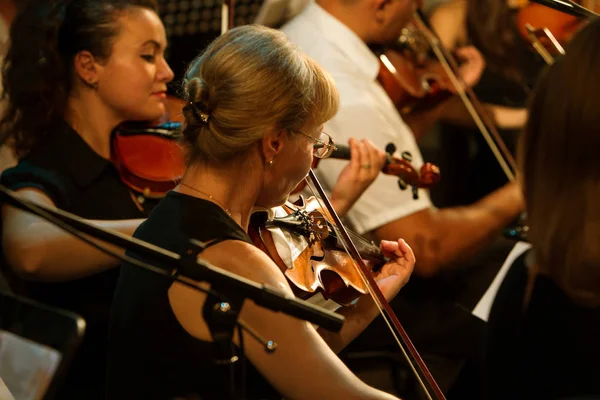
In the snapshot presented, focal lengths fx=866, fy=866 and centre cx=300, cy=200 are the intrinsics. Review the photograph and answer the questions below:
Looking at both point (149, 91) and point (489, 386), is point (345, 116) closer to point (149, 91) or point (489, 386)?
point (149, 91)

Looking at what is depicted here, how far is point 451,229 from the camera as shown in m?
2.38

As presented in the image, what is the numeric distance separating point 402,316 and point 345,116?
1.81 ft

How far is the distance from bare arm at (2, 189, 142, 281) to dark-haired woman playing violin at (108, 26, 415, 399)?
0.39 meters

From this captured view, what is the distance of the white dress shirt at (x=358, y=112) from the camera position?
7.59 feet

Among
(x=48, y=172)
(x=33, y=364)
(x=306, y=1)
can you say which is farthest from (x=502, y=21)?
(x=33, y=364)

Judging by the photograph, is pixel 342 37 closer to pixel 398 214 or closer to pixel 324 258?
pixel 398 214

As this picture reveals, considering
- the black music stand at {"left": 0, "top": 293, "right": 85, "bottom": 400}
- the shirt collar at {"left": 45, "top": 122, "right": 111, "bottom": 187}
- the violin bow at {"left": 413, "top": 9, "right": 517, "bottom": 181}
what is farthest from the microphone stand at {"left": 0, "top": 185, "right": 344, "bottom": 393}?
the violin bow at {"left": 413, "top": 9, "right": 517, "bottom": 181}

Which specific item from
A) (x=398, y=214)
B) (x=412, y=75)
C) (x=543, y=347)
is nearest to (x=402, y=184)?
(x=398, y=214)

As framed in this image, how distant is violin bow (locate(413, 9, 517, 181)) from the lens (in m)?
2.86

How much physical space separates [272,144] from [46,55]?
810mm

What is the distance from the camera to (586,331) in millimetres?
1149

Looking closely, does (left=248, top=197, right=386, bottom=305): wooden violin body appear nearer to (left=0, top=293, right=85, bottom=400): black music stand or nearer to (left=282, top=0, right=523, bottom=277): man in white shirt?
(left=0, top=293, right=85, bottom=400): black music stand

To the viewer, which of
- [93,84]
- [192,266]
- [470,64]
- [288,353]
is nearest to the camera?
[192,266]

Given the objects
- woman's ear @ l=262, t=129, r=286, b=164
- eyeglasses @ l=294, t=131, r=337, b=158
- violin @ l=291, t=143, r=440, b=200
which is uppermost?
woman's ear @ l=262, t=129, r=286, b=164
